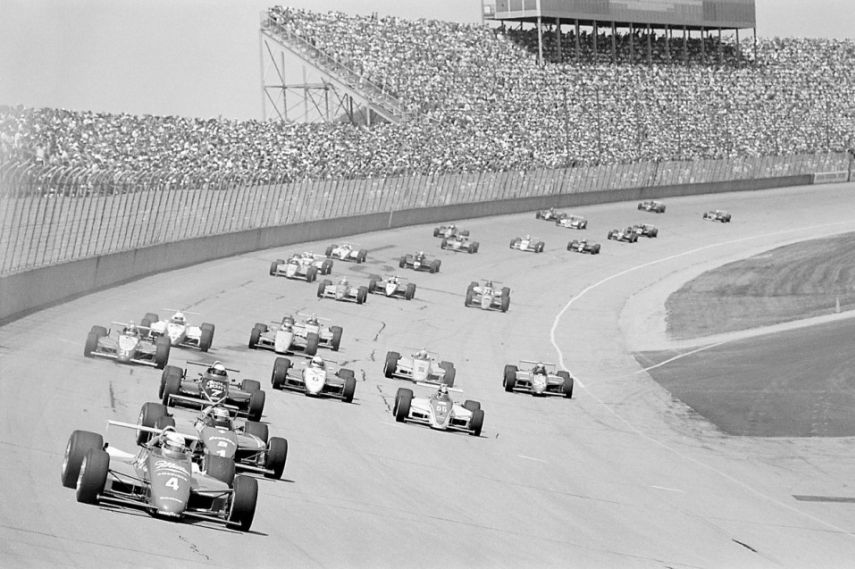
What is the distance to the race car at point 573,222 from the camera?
77.0 m

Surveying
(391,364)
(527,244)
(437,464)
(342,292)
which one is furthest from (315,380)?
(527,244)

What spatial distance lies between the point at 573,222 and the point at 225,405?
52535 millimetres

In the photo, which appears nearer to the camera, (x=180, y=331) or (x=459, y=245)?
(x=180, y=331)

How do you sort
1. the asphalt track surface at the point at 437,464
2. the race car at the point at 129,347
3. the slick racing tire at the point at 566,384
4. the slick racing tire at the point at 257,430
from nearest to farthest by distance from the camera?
the asphalt track surface at the point at 437,464, the slick racing tire at the point at 257,430, the race car at the point at 129,347, the slick racing tire at the point at 566,384

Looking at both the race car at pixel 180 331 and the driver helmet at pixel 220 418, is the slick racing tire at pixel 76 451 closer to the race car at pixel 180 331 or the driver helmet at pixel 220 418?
the driver helmet at pixel 220 418

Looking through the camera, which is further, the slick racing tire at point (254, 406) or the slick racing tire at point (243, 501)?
the slick racing tire at point (254, 406)

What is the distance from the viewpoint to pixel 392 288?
50719 mm

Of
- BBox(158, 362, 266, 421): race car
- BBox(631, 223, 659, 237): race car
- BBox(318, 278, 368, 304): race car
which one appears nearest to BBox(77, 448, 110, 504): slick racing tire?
BBox(158, 362, 266, 421): race car

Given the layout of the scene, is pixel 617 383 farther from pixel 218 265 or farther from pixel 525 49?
pixel 525 49

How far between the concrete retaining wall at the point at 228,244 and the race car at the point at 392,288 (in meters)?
6.98

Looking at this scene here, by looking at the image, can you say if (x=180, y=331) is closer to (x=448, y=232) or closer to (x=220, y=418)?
(x=220, y=418)

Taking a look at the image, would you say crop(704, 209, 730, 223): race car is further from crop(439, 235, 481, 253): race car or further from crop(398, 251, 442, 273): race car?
crop(398, 251, 442, 273): race car

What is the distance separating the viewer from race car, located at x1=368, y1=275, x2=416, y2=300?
50.8 m

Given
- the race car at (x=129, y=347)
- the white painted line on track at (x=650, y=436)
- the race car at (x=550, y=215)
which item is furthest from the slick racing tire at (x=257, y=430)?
the race car at (x=550, y=215)
